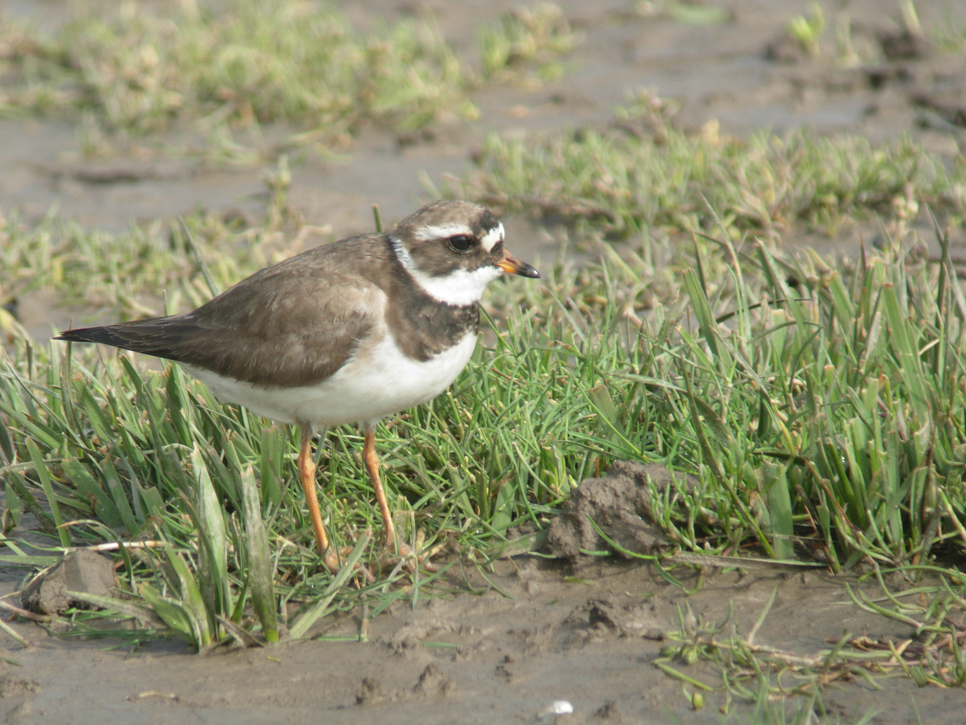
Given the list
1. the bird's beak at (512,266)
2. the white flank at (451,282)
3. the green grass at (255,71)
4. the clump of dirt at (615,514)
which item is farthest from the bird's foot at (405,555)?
the green grass at (255,71)

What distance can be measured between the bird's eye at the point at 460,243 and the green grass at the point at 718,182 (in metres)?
2.20

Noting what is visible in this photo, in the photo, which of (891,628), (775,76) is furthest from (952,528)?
(775,76)

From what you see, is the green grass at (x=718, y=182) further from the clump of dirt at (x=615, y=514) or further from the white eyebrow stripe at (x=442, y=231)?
the clump of dirt at (x=615, y=514)

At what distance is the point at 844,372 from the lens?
395cm

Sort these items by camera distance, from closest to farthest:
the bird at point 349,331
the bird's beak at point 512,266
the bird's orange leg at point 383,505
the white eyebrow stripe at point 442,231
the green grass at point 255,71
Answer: the bird at point 349,331, the bird's orange leg at point 383,505, the white eyebrow stripe at point 442,231, the bird's beak at point 512,266, the green grass at point 255,71

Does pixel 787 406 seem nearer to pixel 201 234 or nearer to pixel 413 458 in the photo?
pixel 413 458

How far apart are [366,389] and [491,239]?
80 cm

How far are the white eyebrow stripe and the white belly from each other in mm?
383

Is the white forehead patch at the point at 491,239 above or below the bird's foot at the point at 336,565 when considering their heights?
above

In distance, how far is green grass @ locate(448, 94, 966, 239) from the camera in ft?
19.9

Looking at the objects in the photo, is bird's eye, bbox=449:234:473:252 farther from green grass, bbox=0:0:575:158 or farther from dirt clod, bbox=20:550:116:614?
green grass, bbox=0:0:575:158

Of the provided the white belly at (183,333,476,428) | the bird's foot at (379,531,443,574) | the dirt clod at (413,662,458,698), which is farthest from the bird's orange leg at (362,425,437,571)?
the dirt clod at (413,662,458,698)

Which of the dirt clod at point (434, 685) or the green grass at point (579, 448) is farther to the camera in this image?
the green grass at point (579, 448)

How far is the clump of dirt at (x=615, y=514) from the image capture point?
370 cm
